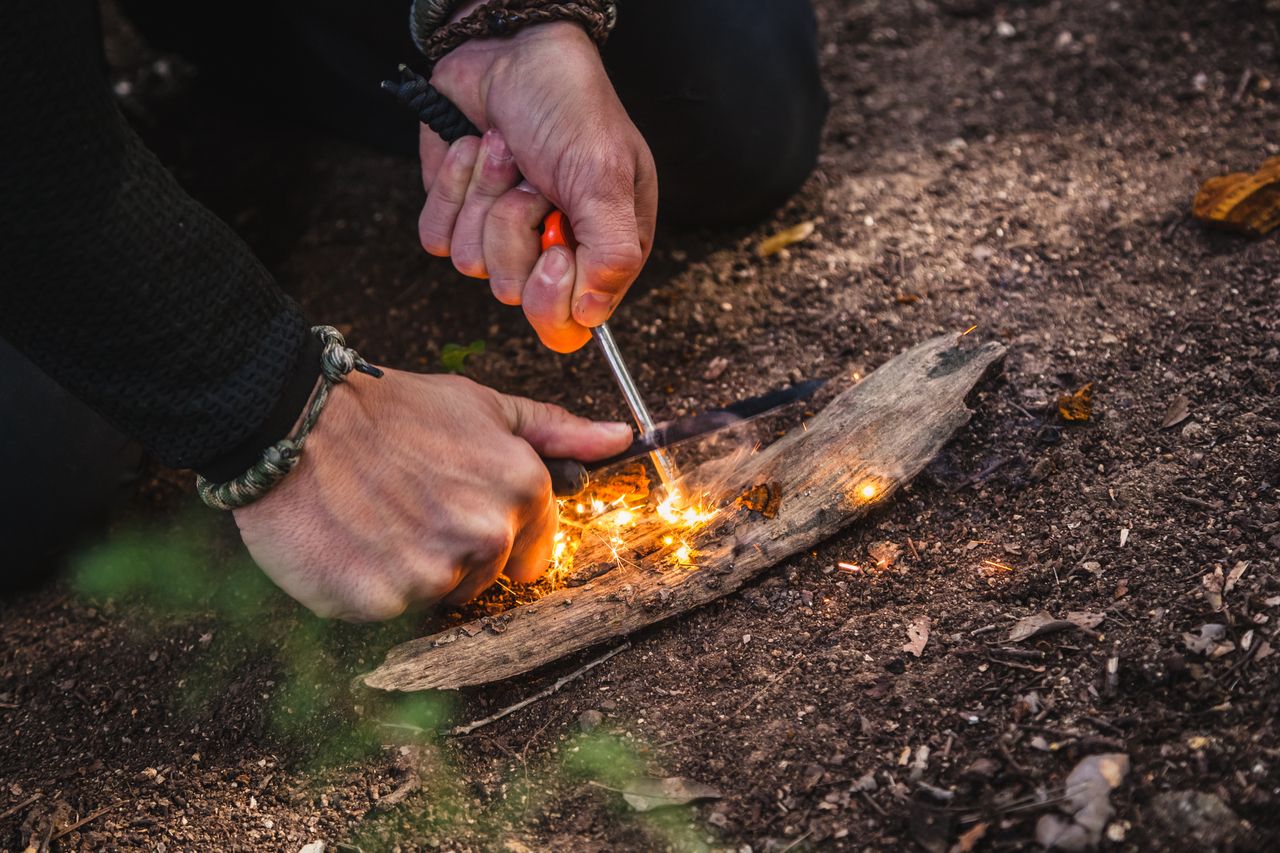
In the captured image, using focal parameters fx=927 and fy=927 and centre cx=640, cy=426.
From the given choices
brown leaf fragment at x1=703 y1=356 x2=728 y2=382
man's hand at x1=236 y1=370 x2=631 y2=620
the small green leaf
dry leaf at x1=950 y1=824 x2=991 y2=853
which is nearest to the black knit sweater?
man's hand at x1=236 y1=370 x2=631 y2=620

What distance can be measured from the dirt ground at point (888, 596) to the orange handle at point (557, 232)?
0.61 metres

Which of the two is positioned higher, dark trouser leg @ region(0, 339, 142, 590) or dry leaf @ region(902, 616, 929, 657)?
dark trouser leg @ region(0, 339, 142, 590)

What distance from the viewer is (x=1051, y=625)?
5.85ft

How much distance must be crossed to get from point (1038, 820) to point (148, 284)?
1.77 meters

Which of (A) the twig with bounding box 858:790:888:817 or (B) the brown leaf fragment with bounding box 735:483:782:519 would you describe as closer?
(A) the twig with bounding box 858:790:888:817

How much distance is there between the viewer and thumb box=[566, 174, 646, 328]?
199 centimetres

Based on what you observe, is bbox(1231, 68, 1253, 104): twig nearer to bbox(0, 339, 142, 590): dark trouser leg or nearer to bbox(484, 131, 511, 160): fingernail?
bbox(484, 131, 511, 160): fingernail

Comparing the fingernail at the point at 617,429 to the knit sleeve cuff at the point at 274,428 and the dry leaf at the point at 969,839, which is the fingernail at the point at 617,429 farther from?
→ the dry leaf at the point at 969,839

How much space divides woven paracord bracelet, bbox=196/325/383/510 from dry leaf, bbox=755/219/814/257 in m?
1.47

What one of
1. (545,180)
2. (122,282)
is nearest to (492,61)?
(545,180)

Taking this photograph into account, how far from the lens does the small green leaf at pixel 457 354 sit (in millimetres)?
2637

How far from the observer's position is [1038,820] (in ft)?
4.90

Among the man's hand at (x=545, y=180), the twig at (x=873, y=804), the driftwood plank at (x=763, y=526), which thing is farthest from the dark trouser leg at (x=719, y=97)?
the twig at (x=873, y=804)

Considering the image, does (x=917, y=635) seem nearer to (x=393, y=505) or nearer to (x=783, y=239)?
(x=393, y=505)
